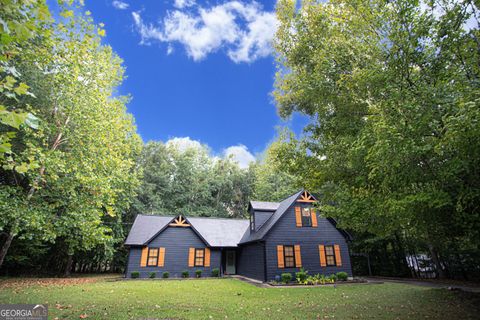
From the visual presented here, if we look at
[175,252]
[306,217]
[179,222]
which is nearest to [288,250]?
[306,217]

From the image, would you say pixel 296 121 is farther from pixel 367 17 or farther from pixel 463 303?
pixel 463 303

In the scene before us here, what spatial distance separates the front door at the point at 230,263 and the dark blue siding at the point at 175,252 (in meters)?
1.97

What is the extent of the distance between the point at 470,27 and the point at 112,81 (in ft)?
50.4

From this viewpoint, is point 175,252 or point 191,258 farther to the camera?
point 191,258

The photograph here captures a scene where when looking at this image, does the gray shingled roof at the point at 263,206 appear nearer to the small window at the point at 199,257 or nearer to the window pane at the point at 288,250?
the window pane at the point at 288,250

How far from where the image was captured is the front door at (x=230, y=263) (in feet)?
70.4

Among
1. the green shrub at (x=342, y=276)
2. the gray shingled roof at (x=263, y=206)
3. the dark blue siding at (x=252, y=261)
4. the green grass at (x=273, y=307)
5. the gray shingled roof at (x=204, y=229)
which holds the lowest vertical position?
the green grass at (x=273, y=307)

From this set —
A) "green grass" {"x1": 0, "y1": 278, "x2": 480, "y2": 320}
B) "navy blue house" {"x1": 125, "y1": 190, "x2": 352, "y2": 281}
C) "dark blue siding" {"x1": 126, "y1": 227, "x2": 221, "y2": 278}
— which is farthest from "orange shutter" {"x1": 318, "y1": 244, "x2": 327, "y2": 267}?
"dark blue siding" {"x1": 126, "y1": 227, "x2": 221, "y2": 278}

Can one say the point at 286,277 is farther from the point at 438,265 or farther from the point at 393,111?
the point at 393,111

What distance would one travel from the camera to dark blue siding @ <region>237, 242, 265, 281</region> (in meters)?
15.9

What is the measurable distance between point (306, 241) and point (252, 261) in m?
4.01

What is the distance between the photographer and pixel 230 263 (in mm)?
21750

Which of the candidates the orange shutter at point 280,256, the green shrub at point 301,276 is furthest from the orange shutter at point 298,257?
the orange shutter at point 280,256

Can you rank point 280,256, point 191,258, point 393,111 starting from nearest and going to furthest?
point 393,111, point 280,256, point 191,258
